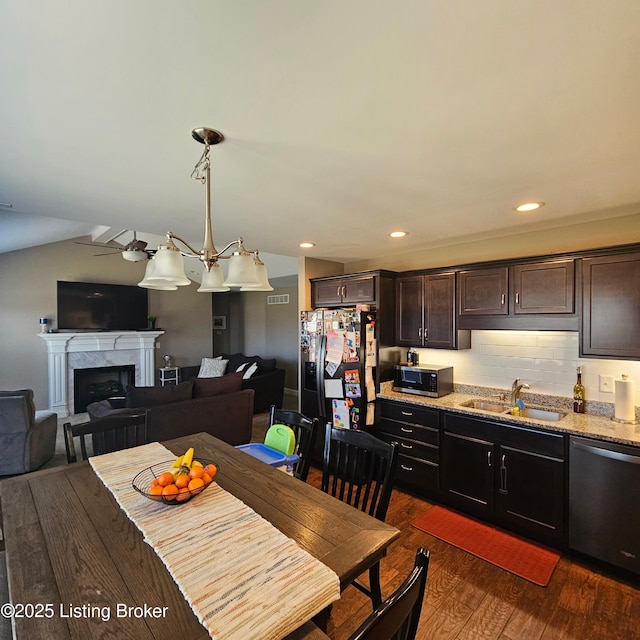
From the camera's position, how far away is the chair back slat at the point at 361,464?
5.73ft

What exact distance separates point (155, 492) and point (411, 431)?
234 cm

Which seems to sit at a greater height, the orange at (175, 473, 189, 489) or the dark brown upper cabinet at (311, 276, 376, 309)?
the dark brown upper cabinet at (311, 276, 376, 309)

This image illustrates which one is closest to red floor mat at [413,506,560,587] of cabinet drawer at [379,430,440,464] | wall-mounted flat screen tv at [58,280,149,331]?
cabinet drawer at [379,430,440,464]

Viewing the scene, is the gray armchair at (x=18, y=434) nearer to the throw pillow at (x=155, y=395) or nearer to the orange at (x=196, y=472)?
the throw pillow at (x=155, y=395)

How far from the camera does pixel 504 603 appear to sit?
1990mm

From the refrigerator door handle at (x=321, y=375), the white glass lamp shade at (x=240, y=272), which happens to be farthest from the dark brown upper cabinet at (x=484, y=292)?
the white glass lamp shade at (x=240, y=272)

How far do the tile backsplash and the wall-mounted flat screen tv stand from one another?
5833 mm

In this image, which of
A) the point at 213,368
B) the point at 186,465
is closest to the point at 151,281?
the point at 186,465

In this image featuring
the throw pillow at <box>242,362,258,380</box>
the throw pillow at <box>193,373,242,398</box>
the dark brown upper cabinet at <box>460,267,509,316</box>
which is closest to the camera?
the dark brown upper cabinet at <box>460,267,509,316</box>

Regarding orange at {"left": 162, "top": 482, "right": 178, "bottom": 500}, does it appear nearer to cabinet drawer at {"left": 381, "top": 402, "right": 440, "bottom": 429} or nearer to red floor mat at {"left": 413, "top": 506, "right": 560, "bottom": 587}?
red floor mat at {"left": 413, "top": 506, "right": 560, "bottom": 587}

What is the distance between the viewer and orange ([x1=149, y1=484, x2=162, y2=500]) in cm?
140

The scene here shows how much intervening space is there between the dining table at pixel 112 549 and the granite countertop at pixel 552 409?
5.60ft

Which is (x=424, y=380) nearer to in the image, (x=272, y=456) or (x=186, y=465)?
(x=272, y=456)

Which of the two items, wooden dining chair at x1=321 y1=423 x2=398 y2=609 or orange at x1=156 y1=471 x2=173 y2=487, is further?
wooden dining chair at x1=321 y1=423 x2=398 y2=609
